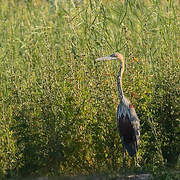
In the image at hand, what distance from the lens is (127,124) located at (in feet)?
17.5

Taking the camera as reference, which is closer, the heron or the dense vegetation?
the heron

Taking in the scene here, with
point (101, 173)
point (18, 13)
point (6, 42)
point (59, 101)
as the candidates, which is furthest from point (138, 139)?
point (18, 13)

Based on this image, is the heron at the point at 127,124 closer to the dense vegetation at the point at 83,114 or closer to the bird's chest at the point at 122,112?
the bird's chest at the point at 122,112

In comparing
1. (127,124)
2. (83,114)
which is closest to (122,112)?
(127,124)

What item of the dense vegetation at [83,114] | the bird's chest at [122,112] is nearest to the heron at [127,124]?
the bird's chest at [122,112]

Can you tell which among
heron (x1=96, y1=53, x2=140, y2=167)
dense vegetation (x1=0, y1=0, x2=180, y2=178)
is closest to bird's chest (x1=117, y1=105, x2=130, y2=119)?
heron (x1=96, y1=53, x2=140, y2=167)

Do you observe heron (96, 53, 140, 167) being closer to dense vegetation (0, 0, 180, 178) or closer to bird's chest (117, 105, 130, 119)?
bird's chest (117, 105, 130, 119)

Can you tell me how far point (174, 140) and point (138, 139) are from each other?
53 centimetres

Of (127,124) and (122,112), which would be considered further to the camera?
(127,124)

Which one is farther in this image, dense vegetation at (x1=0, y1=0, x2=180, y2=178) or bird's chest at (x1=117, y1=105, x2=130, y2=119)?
dense vegetation at (x1=0, y1=0, x2=180, y2=178)

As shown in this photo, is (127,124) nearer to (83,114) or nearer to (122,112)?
(122,112)

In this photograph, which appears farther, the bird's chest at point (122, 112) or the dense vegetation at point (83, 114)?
the dense vegetation at point (83, 114)

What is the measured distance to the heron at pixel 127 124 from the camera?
5.25 m

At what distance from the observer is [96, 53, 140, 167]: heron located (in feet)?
17.2
